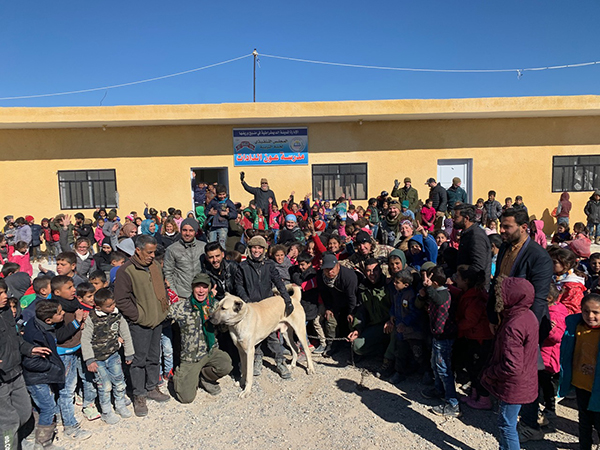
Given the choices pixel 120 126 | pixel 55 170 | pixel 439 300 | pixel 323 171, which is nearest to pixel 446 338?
pixel 439 300

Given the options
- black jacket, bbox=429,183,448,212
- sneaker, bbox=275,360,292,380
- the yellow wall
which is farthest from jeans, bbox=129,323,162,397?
the yellow wall

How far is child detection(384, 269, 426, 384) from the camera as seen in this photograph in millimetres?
4289

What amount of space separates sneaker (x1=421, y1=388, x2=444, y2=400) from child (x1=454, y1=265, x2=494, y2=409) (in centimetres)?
26

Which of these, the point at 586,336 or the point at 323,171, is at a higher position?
the point at 323,171

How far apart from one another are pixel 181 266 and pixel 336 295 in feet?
6.82

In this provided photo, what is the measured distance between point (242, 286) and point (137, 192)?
910 centimetres

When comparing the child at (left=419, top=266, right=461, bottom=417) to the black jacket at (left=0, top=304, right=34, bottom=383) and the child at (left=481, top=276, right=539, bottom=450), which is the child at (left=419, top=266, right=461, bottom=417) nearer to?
the child at (left=481, top=276, right=539, bottom=450)

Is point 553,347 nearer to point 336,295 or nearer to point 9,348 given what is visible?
point 336,295

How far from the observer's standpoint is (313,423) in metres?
3.76

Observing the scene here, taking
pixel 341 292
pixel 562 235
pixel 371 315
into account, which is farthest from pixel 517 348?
pixel 562 235

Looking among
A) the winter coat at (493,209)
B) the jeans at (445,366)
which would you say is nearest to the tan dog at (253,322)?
the jeans at (445,366)

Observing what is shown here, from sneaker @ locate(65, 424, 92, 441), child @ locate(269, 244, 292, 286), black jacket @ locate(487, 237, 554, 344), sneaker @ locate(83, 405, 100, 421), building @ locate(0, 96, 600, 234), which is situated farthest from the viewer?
building @ locate(0, 96, 600, 234)

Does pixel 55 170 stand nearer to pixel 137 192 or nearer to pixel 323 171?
pixel 137 192

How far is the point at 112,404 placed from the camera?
4.09m
